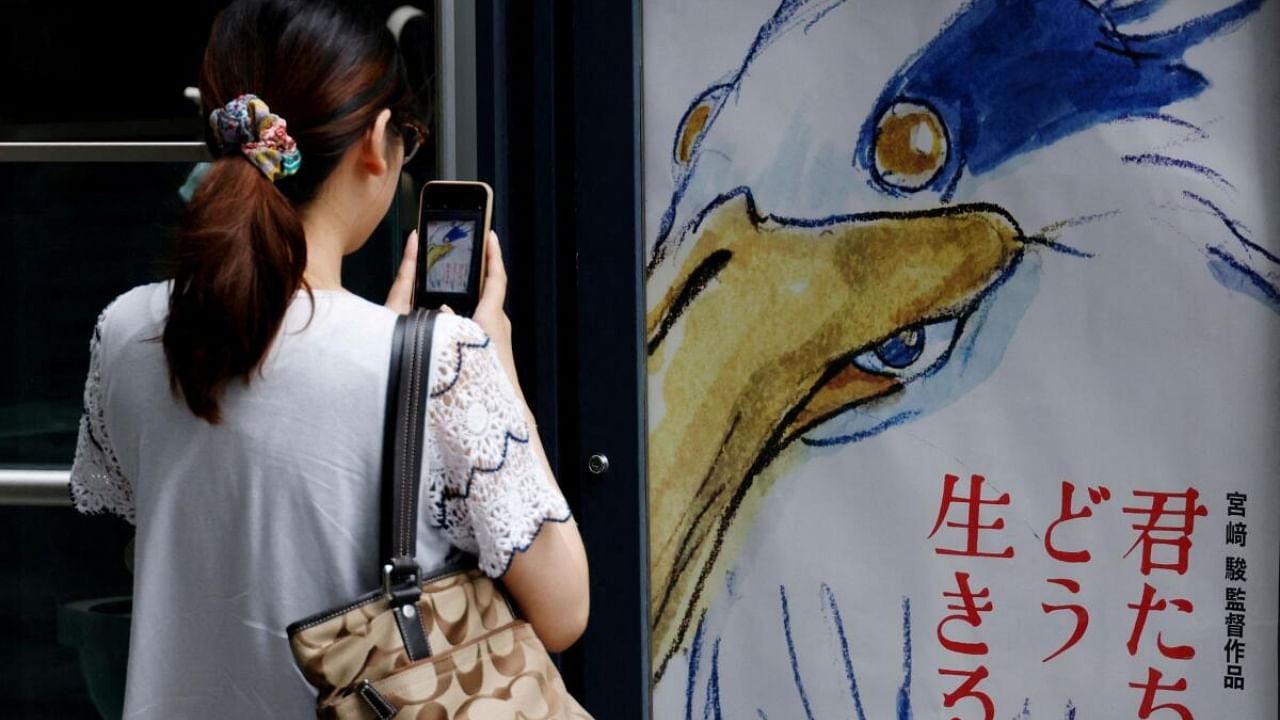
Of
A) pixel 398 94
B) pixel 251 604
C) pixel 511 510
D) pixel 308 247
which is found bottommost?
pixel 251 604

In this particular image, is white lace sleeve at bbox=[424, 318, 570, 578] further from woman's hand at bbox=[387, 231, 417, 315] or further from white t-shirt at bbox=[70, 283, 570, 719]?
woman's hand at bbox=[387, 231, 417, 315]

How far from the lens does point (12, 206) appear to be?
3.32 metres

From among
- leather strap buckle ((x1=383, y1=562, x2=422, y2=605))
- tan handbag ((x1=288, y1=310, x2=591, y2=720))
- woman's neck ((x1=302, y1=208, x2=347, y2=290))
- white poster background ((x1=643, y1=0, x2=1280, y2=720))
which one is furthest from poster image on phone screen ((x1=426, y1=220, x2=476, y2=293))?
white poster background ((x1=643, y1=0, x2=1280, y2=720))

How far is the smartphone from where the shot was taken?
6.92ft

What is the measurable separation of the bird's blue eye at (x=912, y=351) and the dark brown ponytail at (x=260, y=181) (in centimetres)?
118

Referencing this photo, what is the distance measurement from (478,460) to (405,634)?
0.20 metres

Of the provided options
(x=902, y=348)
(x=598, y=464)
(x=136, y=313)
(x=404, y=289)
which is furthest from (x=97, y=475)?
(x=902, y=348)

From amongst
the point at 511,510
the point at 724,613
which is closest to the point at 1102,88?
the point at 724,613

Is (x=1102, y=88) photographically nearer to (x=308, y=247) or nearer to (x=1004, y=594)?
(x=1004, y=594)

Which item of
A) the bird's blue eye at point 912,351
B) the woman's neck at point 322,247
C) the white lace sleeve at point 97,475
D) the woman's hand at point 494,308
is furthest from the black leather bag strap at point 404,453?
the bird's blue eye at point 912,351

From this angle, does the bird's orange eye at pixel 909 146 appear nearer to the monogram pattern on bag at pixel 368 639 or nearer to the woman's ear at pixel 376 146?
the woman's ear at pixel 376 146

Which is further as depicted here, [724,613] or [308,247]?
[724,613]

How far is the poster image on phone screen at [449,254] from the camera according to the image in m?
2.12

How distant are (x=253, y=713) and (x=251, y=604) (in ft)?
0.40
